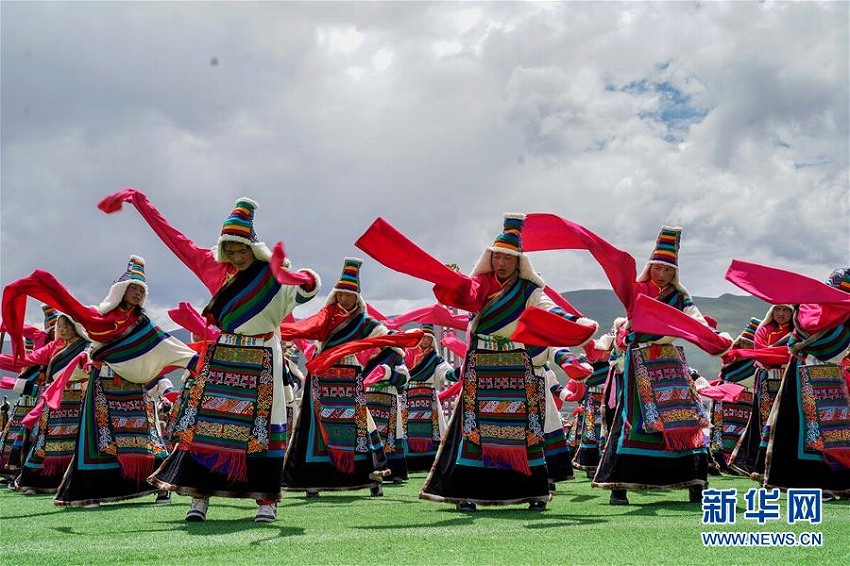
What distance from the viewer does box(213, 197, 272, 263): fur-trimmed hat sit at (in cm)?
594

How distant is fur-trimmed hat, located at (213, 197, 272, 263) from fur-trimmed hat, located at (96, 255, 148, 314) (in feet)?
4.97

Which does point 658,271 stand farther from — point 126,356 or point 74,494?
point 74,494

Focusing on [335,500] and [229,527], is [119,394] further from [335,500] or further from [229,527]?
[229,527]

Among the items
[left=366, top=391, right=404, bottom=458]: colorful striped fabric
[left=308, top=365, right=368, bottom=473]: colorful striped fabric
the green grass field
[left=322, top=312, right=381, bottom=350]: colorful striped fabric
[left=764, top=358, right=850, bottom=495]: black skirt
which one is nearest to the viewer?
the green grass field

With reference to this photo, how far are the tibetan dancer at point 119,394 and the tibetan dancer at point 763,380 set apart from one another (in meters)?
4.86

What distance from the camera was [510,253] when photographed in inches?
258

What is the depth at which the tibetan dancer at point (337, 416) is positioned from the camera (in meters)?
8.12

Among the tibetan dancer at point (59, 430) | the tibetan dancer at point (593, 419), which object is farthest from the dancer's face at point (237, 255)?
the tibetan dancer at point (593, 419)

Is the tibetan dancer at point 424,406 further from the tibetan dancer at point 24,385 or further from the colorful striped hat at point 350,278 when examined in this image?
the tibetan dancer at point 24,385

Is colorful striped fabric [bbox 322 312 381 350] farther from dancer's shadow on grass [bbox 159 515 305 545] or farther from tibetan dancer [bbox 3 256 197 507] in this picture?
dancer's shadow on grass [bbox 159 515 305 545]

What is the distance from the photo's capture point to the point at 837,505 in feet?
22.4

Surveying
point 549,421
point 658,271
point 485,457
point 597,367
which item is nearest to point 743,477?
point 597,367

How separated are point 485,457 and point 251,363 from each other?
1.74 m

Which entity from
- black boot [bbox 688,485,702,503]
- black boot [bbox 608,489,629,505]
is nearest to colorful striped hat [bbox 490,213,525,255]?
black boot [bbox 608,489,629,505]
